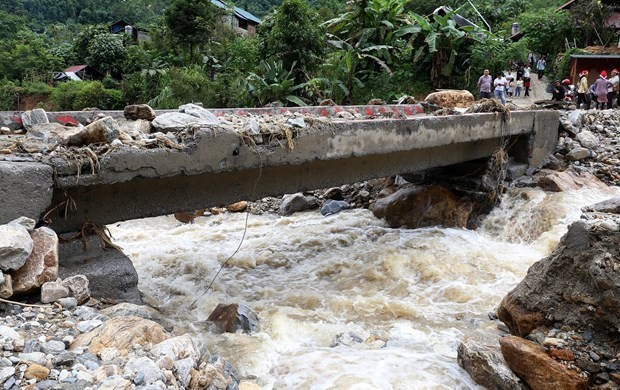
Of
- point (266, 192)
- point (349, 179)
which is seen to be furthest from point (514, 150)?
point (266, 192)

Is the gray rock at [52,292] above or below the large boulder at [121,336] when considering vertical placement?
above

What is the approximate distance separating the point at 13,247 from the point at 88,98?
2239cm

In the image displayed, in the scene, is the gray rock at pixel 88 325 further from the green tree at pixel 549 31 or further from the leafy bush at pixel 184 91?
the green tree at pixel 549 31

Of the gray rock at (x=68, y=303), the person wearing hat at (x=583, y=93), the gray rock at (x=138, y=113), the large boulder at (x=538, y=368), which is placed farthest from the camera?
the person wearing hat at (x=583, y=93)

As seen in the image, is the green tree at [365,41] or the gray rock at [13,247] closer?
the gray rock at [13,247]

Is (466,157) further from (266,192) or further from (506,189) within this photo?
(266,192)

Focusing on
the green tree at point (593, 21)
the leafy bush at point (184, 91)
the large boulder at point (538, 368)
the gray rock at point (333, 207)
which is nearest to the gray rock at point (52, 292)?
the large boulder at point (538, 368)

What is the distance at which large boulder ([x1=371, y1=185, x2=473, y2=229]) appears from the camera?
Answer: 972 cm

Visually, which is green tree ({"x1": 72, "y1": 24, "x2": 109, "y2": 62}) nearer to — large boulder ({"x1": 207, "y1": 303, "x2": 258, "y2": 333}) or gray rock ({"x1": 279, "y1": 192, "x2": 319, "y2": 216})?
gray rock ({"x1": 279, "y1": 192, "x2": 319, "y2": 216})

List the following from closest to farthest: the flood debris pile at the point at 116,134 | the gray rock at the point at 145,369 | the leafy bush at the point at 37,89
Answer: the gray rock at the point at 145,369 → the flood debris pile at the point at 116,134 → the leafy bush at the point at 37,89

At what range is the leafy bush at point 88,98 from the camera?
2402 centimetres

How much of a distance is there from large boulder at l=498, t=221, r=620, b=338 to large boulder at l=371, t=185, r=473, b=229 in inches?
177

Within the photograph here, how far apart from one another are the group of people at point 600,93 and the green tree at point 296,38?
8.53 metres

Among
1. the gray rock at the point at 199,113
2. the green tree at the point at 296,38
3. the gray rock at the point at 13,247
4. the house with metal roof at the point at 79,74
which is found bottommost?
the house with metal roof at the point at 79,74
